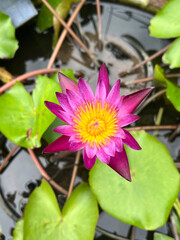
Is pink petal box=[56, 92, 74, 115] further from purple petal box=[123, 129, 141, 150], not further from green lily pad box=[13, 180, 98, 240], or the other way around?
green lily pad box=[13, 180, 98, 240]

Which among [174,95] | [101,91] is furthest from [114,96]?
[174,95]

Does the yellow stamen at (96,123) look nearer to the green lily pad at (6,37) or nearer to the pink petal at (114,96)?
the pink petal at (114,96)

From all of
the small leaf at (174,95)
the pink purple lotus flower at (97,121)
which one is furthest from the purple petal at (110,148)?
the small leaf at (174,95)

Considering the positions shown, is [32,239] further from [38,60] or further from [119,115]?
[38,60]

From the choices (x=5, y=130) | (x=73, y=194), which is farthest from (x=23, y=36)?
(x=73, y=194)

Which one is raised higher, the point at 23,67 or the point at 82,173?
the point at 23,67

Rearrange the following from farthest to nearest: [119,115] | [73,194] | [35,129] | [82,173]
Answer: [82,173] < [73,194] < [35,129] < [119,115]
